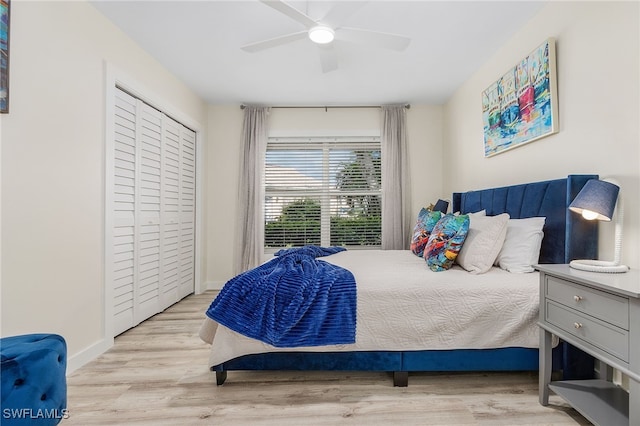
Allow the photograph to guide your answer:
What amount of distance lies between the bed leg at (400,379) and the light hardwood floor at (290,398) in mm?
35

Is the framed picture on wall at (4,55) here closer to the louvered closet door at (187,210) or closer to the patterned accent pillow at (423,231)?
the louvered closet door at (187,210)

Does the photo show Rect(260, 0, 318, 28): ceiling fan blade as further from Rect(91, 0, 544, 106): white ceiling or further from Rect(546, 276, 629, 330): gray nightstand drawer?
Rect(546, 276, 629, 330): gray nightstand drawer

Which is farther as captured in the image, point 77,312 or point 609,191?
point 77,312

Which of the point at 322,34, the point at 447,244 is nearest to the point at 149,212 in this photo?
the point at 322,34

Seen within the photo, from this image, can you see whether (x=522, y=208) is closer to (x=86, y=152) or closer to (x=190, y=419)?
(x=190, y=419)

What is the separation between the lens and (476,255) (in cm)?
210

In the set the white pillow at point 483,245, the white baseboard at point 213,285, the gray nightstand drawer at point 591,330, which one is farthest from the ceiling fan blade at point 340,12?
the white baseboard at point 213,285

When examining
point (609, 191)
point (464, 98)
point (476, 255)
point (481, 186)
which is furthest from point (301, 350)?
point (464, 98)

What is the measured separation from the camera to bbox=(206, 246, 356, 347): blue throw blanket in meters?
1.77

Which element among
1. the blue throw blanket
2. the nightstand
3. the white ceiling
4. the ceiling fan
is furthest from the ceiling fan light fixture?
the nightstand

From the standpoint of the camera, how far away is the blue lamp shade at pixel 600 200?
1577 millimetres

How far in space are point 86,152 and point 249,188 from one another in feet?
6.99

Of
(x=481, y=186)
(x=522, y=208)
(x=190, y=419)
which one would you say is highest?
(x=481, y=186)

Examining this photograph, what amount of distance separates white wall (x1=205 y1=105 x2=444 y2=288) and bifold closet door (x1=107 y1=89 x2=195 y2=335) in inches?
15.7
